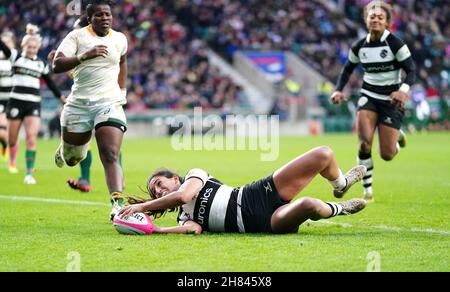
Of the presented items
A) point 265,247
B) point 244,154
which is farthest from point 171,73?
point 265,247

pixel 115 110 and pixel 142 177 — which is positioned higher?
pixel 115 110

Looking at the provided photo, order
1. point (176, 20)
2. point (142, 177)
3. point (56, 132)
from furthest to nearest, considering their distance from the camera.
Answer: point (176, 20) → point (56, 132) → point (142, 177)

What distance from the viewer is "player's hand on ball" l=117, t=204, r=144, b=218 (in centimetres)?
830

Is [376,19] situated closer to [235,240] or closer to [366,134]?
[366,134]

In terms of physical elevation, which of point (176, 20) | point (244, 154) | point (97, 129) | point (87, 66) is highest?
point (176, 20)

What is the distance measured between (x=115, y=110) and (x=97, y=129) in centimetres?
29

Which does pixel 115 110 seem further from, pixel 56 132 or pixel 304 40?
pixel 304 40

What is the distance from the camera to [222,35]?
43562 mm

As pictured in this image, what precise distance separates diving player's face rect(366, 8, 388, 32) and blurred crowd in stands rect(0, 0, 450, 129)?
23.8 meters

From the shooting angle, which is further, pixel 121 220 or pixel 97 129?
pixel 97 129

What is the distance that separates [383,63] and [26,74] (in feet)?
22.0

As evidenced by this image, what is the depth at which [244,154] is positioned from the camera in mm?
25578

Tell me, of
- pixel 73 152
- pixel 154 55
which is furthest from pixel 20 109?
pixel 154 55

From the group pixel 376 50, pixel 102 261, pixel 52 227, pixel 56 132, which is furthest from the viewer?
pixel 56 132
